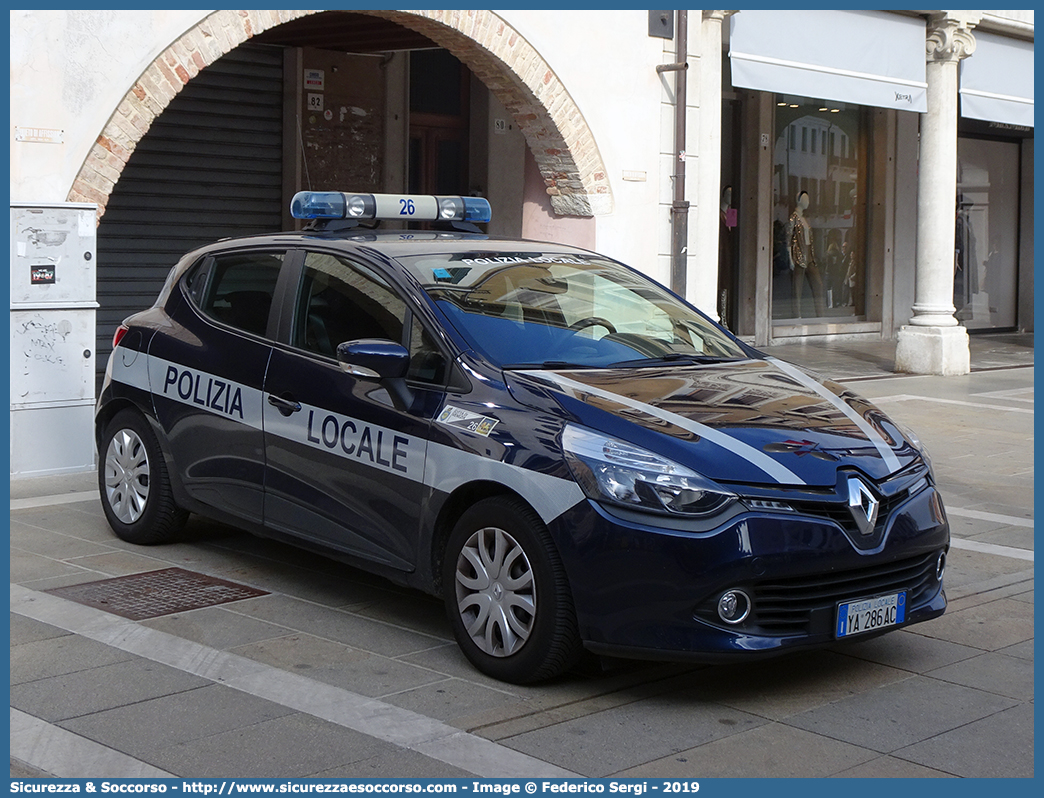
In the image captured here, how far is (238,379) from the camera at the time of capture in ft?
19.5

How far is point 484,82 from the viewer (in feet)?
39.7

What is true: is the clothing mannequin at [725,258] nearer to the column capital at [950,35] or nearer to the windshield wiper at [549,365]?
the column capital at [950,35]

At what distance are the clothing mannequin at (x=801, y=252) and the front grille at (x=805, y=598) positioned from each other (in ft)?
50.6

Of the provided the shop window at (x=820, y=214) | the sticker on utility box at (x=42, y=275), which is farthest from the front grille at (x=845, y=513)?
Result: the shop window at (x=820, y=214)

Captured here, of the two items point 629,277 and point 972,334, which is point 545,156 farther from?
point 972,334

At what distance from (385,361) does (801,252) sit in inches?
611

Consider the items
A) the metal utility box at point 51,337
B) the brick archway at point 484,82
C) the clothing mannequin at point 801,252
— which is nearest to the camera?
the metal utility box at point 51,337

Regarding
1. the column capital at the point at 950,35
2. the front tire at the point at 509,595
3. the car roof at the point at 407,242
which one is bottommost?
the front tire at the point at 509,595

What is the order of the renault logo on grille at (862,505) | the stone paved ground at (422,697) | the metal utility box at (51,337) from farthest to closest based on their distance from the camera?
the metal utility box at (51,337) → the renault logo on grille at (862,505) → the stone paved ground at (422,697)

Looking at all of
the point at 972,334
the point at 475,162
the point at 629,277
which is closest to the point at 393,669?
the point at 629,277

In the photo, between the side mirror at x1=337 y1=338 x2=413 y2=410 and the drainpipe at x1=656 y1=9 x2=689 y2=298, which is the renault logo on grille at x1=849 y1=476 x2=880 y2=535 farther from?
the drainpipe at x1=656 y1=9 x2=689 y2=298

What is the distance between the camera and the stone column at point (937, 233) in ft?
52.2

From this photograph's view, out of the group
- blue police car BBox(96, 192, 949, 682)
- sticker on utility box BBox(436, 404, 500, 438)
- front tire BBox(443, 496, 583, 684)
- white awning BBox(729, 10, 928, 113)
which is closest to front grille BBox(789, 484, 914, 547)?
blue police car BBox(96, 192, 949, 682)

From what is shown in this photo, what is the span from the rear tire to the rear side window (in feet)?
2.38
